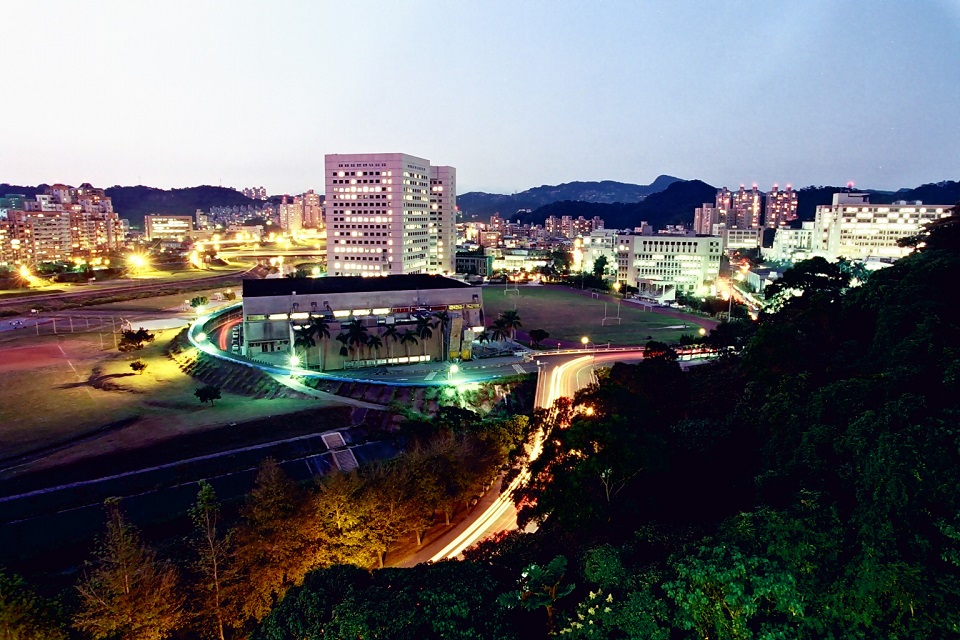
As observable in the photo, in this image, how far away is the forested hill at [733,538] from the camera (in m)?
9.89

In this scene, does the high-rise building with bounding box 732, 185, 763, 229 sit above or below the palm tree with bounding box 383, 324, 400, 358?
above

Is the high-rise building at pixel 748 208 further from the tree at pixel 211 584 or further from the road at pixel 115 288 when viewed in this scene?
the tree at pixel 211 584

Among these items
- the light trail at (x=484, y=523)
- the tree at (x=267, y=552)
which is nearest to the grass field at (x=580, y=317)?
the light trail at (x=484, y=523)

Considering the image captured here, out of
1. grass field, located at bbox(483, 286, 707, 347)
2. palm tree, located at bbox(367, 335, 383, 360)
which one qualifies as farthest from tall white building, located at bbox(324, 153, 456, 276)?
palm tree, located at bbox(367, 335, 383, 360)

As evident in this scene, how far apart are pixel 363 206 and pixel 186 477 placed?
196 ft

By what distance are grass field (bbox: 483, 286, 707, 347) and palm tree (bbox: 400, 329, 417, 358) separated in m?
14.0

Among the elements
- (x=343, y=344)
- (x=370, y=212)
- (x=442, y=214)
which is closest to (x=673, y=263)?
(x=442, y=214)

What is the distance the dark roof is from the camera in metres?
50.2

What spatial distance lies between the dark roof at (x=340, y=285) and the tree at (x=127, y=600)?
1376 inches

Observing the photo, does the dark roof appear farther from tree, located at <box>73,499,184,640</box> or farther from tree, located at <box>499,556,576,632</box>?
tree, located at <box>499,556,576,632</box>

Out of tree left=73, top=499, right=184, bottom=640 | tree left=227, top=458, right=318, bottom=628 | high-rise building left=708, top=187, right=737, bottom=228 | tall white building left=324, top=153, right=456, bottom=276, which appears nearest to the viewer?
tree left=73, top=499, right=184, bottom=640

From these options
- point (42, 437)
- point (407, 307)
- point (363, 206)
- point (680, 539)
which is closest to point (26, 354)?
point (42, 437)

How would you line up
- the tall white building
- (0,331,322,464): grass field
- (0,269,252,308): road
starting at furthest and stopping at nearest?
the tall white building, (0,269,252,308): road, (0,331,322,464): grass field

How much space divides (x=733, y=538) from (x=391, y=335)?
3668 centimetres
